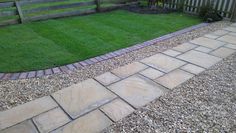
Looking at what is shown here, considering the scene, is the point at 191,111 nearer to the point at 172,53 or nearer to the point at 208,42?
the point at 172,53

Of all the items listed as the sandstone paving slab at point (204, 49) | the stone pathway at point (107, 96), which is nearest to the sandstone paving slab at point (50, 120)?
the stone pathway at point (107, 96)

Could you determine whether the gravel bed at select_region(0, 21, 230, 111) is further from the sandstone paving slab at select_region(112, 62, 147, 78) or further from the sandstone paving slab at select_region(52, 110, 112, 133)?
the sandstone paving slab at select_region(52, 110, 112, 133)

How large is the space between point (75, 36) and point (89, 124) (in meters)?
2.90

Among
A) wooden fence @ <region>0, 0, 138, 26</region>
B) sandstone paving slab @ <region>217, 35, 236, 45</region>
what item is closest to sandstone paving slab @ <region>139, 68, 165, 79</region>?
sandstone paving slab @ <region>217, 35, 236, 45</region>

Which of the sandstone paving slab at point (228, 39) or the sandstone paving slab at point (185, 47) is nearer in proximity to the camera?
the sandstone paving slab at point (185, 47)

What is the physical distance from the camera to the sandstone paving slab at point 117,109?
7.69 feet

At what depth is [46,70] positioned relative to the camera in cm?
329

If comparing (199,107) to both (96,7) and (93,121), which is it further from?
(96,7)

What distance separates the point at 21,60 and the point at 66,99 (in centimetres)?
149

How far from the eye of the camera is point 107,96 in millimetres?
2680

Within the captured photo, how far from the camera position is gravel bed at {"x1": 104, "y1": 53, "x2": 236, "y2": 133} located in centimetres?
219

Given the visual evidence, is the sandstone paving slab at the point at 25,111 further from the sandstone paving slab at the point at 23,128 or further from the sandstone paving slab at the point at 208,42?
the sandstone paving slab at the point at 208,42

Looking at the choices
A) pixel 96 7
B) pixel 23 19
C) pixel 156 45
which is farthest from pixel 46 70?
pixel 96 7

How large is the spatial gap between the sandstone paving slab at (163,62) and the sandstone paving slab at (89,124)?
1.49m
